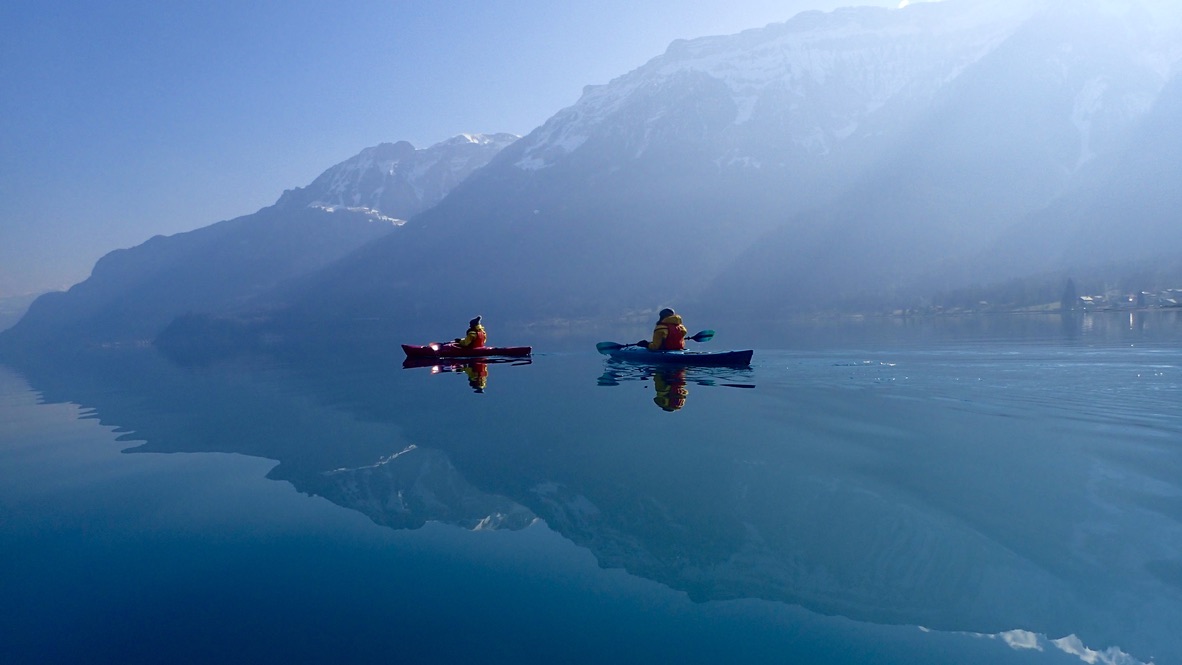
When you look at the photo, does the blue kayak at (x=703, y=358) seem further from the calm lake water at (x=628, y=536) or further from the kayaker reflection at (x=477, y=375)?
the calm lake water at (x=628, y=536)

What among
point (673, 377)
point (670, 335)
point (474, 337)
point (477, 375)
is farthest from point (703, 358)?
point (474, 337)

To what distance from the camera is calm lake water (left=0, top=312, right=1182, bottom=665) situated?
7.93m

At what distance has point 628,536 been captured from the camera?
11016 mm

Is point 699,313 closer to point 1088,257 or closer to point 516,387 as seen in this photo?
point 1088,257

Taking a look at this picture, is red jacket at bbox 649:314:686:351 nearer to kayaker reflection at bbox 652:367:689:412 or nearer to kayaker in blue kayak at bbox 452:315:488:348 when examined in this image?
kayaker reflection at bbox 652:367:689:412

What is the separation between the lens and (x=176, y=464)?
1850cm

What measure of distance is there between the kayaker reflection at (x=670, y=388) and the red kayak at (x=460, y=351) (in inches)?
609

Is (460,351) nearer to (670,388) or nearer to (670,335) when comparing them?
(670,335)

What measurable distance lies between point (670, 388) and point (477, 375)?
14886 mm

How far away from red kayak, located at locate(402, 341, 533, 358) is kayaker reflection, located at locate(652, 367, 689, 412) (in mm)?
15479

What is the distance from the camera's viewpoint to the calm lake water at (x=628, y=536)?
793 centimetres

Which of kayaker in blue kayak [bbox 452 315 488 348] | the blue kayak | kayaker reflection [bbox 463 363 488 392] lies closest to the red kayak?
kayaker in blue kayak [bbox 452 315 488 348]

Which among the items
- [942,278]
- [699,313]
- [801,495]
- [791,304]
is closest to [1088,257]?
[942,278]

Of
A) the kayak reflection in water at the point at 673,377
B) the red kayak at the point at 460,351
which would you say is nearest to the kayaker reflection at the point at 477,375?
the red kayak at the point at 460,351
